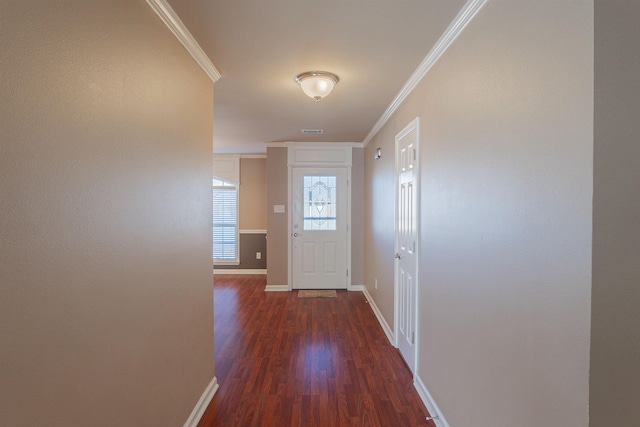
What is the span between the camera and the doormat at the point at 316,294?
5105 mm

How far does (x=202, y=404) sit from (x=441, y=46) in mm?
2719

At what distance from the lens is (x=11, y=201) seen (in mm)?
870

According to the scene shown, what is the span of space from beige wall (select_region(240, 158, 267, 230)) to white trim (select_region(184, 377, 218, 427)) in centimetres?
436

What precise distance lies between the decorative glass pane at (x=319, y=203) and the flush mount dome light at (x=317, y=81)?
9.29 ft

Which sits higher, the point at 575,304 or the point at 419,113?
the point at 419,113

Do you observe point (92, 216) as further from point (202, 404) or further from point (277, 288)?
point (277, 288)

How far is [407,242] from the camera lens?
2.88 meters

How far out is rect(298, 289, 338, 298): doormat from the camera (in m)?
5.11

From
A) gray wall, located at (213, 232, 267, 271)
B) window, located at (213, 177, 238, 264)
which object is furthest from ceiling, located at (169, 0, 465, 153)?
gray wall, located at (213, 232, 267, 271)

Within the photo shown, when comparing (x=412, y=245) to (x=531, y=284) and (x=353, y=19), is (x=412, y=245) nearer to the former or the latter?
(x=531, y=284)

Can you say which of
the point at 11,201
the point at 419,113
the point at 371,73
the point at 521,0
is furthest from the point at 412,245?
the point at 11,201

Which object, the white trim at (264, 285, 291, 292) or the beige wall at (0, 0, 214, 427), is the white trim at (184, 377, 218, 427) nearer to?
the beige wall at (0, 0, 214, 427)

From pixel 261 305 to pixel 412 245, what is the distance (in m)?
2.69

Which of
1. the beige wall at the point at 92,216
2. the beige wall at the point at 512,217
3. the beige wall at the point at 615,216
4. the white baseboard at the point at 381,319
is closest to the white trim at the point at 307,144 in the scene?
the white baseboard at the point at 381,319
